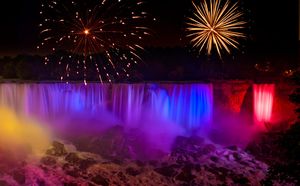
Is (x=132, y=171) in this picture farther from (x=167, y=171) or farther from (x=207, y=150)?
(x=207, y=150)

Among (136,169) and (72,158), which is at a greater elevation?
(72,158)

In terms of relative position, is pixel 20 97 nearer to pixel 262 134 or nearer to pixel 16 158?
pixel 16 158

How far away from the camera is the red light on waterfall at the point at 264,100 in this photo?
24719 mm

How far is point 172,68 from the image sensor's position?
28.2 m

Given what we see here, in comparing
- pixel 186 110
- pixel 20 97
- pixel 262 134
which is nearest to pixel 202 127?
pixel 186 110

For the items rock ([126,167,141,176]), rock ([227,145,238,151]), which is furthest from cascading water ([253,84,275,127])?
rock ([126,167,141,176])

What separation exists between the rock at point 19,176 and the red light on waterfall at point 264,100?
14.1m

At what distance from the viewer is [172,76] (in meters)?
27.4

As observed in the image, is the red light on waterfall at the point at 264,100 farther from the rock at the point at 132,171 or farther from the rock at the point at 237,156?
the rock at the point at 132,171

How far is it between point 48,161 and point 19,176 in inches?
83.0

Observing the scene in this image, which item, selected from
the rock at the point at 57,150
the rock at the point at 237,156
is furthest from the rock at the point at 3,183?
the rock at the point at 237,156

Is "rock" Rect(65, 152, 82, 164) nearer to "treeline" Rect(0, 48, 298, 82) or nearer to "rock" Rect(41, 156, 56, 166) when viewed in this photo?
"rock" Rect(41, 156, 56, 166)

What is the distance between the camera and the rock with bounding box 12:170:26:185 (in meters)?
17.1

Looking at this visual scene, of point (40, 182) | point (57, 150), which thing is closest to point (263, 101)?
point (57, 150)
